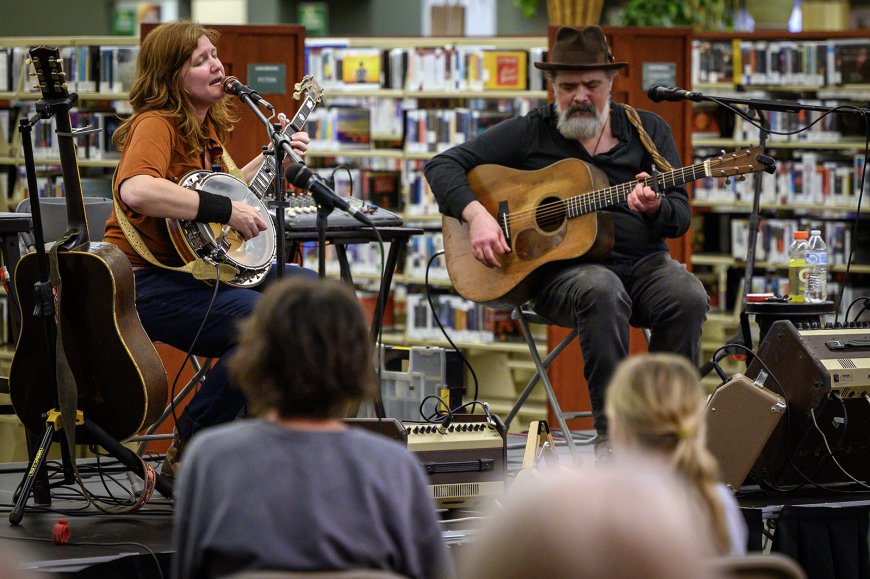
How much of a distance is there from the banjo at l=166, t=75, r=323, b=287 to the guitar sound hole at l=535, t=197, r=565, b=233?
0.82 m

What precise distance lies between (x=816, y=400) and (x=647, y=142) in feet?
3.43

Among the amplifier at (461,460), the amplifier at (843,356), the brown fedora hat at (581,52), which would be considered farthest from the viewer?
the brown fedora hat at (581,52)

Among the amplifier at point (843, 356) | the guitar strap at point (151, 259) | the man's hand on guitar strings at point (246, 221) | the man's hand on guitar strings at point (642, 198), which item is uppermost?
the man's hand on guitar strings at point (642, 198)

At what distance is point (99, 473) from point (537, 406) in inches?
141

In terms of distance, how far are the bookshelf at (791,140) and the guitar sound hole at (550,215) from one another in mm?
3466

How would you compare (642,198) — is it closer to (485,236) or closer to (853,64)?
(485,236)

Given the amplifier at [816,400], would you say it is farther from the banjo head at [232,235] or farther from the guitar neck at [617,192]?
the banjo head at [232,235]

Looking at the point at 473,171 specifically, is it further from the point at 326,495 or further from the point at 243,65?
the point at 326,495

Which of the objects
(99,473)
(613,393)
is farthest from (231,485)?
(99,473)

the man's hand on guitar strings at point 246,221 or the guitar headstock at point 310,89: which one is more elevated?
the guitar headstock at point 310,89

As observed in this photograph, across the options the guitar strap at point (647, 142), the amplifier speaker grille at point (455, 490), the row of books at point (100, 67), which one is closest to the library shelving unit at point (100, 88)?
the row of books at point (100, 67)

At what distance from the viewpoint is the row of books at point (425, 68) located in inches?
271

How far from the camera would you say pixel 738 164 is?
3.61m

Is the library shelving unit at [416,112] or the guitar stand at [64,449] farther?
the library shelving unit at [416,112]
